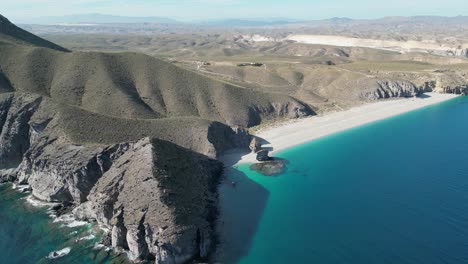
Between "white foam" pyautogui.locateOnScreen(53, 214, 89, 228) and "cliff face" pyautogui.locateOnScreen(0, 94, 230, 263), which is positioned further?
"white foam" pyautogui.locateOnScreen(53, 214, 89, 228)

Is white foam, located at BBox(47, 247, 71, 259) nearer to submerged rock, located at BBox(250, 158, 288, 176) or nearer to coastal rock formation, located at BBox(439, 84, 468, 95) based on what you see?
submerged rock, located at BBox(250, 158, 288, 176)

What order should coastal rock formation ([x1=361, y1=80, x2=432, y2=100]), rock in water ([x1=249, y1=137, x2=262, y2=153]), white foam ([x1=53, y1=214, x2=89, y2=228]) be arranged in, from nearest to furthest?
white foam ([x1=53, y1=214, x2=89, y2=228]), rock in water ([x1=249, y1=137, x2=262, y2=153]), coastal rock formation ([x1=361, y1=80, x2=432, y2=100])

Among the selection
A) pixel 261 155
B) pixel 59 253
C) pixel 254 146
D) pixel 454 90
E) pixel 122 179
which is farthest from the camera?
pixel 454 90

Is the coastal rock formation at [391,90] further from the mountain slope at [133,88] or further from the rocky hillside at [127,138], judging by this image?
the mountain slope at [133,88]

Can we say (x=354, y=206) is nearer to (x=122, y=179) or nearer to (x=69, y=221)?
(x=122, y=179)

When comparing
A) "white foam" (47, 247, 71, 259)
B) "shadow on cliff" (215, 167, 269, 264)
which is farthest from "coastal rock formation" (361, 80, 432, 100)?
"white foam" (47, 247, 71, 259)

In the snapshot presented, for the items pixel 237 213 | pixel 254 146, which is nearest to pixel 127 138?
pixel 237 213
